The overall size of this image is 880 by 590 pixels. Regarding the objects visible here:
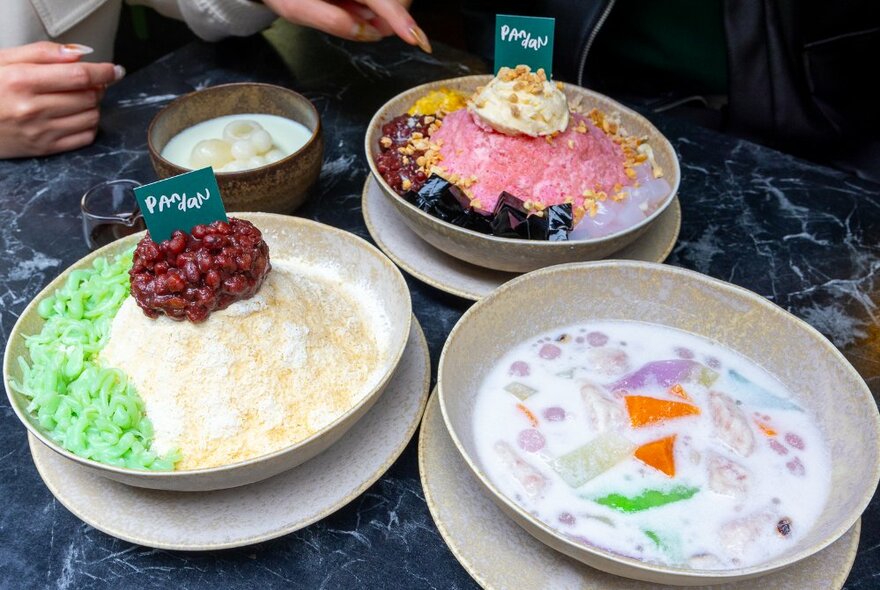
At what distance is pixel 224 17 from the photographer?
102 inches

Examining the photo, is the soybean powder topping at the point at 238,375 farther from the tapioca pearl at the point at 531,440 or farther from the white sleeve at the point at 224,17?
the white sleeve at the point at 224,17

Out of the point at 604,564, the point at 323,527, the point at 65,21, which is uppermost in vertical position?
the point at 65,21

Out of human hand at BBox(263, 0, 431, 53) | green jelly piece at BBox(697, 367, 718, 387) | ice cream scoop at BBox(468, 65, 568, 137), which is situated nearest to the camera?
green jelly piece at BBox(697, 367, 718, 387)

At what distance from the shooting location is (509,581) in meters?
1.14

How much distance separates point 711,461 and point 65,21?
2471 millimetres

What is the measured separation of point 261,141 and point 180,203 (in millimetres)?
666

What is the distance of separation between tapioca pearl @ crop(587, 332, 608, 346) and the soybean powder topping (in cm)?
46

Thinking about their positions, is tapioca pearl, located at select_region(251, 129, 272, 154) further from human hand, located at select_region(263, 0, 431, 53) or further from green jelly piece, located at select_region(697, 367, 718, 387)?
green jelly piece, located at select_region(697, 367, 718, 387)

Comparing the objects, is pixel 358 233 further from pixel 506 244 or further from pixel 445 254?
pixel 506 244

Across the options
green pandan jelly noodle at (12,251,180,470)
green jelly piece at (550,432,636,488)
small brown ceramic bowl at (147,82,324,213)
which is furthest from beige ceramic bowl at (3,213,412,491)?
green jelly piece at (550,432,636,488)

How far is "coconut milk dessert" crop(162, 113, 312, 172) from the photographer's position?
1.99 m

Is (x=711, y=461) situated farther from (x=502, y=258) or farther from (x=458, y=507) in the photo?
(x=502, y=258)

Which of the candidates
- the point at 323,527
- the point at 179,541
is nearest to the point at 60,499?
the point at 179,541

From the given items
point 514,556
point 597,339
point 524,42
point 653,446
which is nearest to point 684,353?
point 597,339
